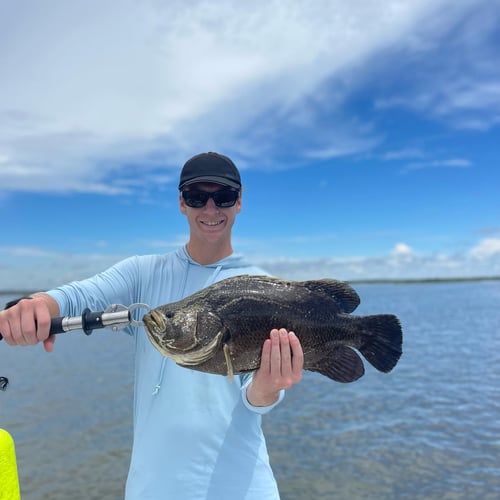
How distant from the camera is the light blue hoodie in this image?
10.2 feet

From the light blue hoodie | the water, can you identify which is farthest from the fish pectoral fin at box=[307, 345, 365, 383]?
the water

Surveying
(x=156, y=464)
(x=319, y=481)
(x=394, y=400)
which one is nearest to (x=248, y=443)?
(x=156, y=464)

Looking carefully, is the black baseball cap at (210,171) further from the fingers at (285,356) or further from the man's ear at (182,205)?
the fingers at (285,356)

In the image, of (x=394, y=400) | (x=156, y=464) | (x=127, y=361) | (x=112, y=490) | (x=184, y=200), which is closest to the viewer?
(x=156, y=464)

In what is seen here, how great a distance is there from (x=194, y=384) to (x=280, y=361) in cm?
75

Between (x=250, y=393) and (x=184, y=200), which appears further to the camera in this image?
(x=184, y=200)

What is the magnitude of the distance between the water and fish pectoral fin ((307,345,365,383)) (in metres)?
7.81

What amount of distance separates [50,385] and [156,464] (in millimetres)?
19052

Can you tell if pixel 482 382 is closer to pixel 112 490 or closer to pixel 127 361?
pixel 112 490

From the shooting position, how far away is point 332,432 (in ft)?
42.4

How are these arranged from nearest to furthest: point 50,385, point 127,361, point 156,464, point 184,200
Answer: point 156,464 < point 184,200 < point 50,385 < point 127,361

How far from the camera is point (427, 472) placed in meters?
10.4

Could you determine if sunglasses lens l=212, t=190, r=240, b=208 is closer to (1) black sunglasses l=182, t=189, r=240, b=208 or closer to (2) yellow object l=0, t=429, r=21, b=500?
(1) black sunglasses l=182, t=189, r=240, b=208

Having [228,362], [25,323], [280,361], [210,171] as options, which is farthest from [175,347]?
[210,171]
